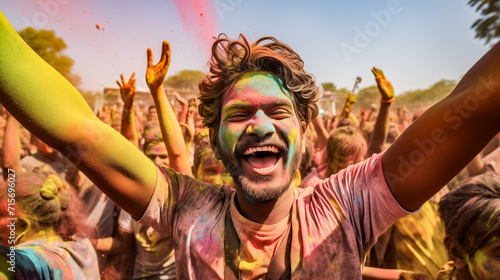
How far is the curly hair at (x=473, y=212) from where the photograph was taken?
1.76 m

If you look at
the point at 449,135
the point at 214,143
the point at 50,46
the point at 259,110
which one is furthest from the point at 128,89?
the point at 449,135

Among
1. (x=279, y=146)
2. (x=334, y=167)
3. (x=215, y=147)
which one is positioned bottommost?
(x=334, y=167)

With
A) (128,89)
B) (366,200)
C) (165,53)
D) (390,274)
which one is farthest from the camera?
(128,89)

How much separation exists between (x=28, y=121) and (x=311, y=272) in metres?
1.16

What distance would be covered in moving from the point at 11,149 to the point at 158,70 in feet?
5.90

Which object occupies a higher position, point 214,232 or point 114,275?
point 214,232

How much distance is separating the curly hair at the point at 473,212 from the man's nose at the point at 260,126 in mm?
1233

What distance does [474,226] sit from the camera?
1.82 meters

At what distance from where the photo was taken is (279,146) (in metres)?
1.50

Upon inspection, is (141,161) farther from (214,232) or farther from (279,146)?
(279,146)

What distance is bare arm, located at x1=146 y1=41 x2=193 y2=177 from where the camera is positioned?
219 centimetres

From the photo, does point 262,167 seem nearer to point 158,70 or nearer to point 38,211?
point 158,70

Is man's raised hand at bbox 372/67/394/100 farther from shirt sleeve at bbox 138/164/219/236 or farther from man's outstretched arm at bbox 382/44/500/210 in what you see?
shirt sleeve at bbox 138/164/219/236

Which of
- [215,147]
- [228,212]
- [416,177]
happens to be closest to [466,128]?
[416,177]
